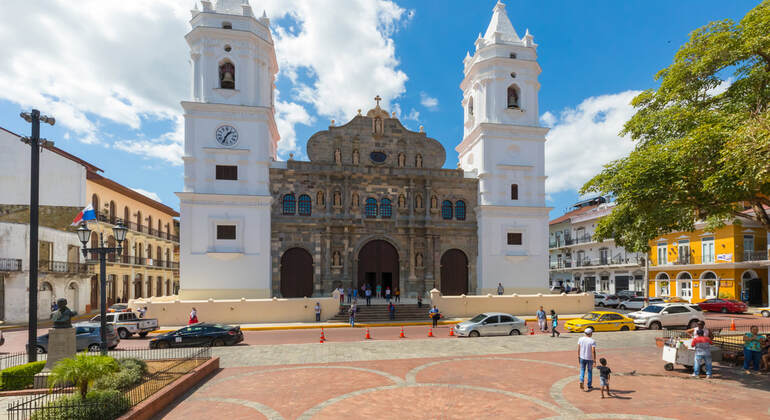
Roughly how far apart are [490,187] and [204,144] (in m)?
22.2

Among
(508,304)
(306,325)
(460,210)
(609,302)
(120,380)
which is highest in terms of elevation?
(460,210)

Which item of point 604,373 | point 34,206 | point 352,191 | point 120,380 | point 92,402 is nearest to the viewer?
point 92,402

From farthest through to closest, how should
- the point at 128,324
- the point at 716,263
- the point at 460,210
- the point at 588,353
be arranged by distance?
the point at 716,263
the point at 460,210
the point at 128,324
the point at 588,353

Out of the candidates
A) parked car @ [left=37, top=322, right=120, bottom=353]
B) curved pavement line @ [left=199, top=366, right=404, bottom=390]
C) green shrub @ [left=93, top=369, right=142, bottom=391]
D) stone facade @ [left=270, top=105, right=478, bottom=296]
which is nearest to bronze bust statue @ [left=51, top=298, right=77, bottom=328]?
green shrub @ [left=93, top=369, right=142, bottom=391]

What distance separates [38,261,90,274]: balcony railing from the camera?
31922 millimetres

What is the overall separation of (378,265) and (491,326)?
566 inches

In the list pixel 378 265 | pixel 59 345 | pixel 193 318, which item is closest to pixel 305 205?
pixel 378 265

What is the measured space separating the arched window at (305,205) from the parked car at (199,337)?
15.0m

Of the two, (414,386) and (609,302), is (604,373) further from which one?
(609,302)

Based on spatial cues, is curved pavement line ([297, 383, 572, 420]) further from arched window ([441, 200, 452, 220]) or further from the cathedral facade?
arched window ([441, 200, 452, 220])

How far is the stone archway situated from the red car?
24442mm

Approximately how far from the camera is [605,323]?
23016mm

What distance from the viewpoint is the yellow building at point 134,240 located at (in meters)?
38.3

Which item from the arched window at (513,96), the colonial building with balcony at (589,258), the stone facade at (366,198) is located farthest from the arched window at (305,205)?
the colonial building with balcony at (589,258)
